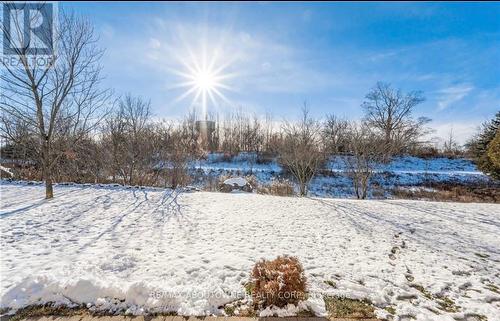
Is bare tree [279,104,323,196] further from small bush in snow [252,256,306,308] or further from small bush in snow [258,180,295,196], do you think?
small bush in snow [252,256,306,308]

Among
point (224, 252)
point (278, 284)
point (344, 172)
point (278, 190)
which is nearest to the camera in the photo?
point (278, 284)

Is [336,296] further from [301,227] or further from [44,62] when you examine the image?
[44,62]

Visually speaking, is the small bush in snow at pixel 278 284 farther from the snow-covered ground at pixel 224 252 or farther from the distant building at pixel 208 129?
the distant building at pixel 208 129

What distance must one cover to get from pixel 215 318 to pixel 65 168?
48.0ft

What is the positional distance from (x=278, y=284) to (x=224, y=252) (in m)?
1.74

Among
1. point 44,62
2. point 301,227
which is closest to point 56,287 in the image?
point 301,227

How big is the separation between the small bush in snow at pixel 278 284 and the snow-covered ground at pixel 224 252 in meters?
0.32

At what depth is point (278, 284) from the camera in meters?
2.83

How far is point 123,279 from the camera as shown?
3342 millimetres

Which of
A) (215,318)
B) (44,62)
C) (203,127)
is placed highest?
(203,127)

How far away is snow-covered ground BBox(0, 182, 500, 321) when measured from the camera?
3.06 metres

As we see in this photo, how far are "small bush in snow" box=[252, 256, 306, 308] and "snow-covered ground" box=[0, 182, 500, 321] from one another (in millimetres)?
325

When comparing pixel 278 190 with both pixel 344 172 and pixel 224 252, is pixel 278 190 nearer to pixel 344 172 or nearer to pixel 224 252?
pixel 224 252

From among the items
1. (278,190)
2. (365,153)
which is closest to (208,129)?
(278,190)
